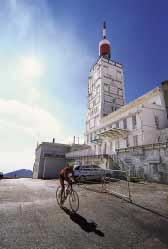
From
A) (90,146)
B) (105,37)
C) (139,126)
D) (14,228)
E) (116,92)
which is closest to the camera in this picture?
(14,228)

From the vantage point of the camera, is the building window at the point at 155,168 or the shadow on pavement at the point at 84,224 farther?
the building window at the point at 155,168

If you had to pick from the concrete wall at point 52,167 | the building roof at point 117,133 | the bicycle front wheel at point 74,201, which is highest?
the building roof at point 117,133

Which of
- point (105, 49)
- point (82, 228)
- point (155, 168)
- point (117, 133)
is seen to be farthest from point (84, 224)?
point (105, 49)

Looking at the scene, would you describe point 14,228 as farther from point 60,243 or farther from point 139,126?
point 139,126

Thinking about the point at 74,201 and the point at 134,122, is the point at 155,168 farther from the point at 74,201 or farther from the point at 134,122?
the point at 74,201

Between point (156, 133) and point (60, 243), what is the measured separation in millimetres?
25007

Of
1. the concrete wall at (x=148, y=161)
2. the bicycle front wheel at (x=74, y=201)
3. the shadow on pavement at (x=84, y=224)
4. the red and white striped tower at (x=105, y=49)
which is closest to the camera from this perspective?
the shadow on pavement at (x=84, y=224)

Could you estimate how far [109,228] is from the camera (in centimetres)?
460

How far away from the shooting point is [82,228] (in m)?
4.56

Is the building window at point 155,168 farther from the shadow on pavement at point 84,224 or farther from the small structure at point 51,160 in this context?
the small structure at point 51,160

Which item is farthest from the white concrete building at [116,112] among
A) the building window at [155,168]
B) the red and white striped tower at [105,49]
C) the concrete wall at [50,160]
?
the concrete wall at [50,160]

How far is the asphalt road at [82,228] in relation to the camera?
3.67 meters

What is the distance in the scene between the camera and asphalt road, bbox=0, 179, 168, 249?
367cm

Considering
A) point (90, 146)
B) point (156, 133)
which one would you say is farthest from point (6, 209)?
point (90, 146)
